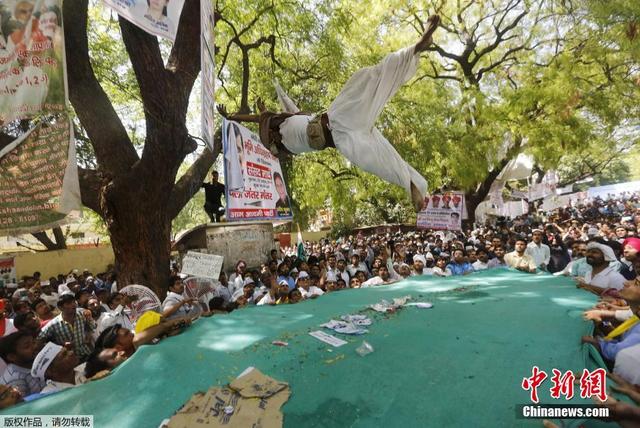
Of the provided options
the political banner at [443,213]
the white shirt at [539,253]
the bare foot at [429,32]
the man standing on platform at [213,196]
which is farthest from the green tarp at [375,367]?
the political banner at [443,213]

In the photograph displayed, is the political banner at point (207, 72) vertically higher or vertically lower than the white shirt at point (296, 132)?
higher

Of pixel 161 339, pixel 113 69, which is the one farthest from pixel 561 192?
pixel 161 339

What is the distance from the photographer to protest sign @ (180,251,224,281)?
5.62 metres

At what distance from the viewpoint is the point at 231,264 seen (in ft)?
33.6

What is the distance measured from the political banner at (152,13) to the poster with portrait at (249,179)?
8.08 ft

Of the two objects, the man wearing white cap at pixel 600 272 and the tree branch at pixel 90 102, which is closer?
the man wearing white cap at pixel 600 272

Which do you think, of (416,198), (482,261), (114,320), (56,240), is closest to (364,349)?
(416,198)

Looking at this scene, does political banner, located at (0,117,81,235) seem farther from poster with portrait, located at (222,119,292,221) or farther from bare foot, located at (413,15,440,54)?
bare foot, located at (413,15,440,54)

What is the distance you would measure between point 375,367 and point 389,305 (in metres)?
1.44

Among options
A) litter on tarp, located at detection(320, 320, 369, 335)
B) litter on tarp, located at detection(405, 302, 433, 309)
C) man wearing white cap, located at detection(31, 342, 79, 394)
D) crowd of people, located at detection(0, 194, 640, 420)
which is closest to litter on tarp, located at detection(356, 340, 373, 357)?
litter on tarp, located at detection(320, 320, 369, 335)

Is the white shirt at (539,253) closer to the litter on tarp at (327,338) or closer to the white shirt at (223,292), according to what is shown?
the white shirt at (223,292)

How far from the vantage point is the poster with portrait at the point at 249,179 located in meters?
6.09

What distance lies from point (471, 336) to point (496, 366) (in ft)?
1.49

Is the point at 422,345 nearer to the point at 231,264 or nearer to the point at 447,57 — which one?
the point at 231,264
